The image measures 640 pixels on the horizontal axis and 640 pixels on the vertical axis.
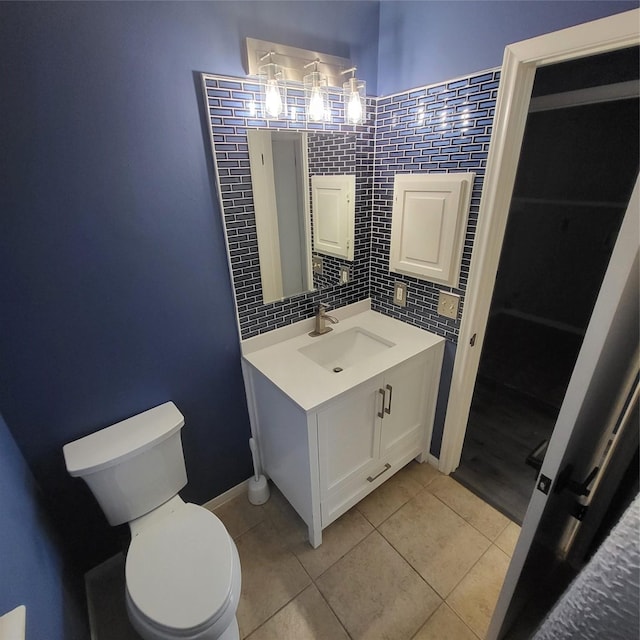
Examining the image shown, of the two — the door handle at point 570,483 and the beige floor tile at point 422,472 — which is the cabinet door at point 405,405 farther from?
the door handle at point 570,483

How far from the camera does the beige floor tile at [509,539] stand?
1.53m

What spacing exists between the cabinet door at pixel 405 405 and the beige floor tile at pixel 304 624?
2.18ft

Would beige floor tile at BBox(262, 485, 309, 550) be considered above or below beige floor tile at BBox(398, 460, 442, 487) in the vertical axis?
below

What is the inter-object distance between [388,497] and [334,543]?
38cm

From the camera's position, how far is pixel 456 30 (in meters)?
1.25

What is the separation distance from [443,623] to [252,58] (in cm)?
226

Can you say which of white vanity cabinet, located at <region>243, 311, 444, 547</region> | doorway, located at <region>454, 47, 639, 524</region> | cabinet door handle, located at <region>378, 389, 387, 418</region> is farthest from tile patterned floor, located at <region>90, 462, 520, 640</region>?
cabinet door handle, located at <region>378, 389, 387, 418</region>

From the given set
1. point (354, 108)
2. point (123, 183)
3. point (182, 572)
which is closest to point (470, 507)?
point (182, 572)

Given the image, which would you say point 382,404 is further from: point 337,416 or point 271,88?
point 271,88

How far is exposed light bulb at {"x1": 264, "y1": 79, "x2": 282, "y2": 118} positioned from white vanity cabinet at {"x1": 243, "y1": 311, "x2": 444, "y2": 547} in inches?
39.9

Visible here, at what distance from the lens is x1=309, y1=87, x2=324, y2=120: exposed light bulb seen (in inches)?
52.8

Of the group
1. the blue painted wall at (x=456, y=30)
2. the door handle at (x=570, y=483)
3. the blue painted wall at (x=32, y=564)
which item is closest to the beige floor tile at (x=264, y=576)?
the blue painted wall at (x=32, y=564)

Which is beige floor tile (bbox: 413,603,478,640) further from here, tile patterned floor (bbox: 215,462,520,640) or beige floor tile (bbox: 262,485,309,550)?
beige floor tile (bbox: 262,485,309,550)

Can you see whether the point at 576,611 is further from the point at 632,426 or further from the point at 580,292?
the point at 580,292
